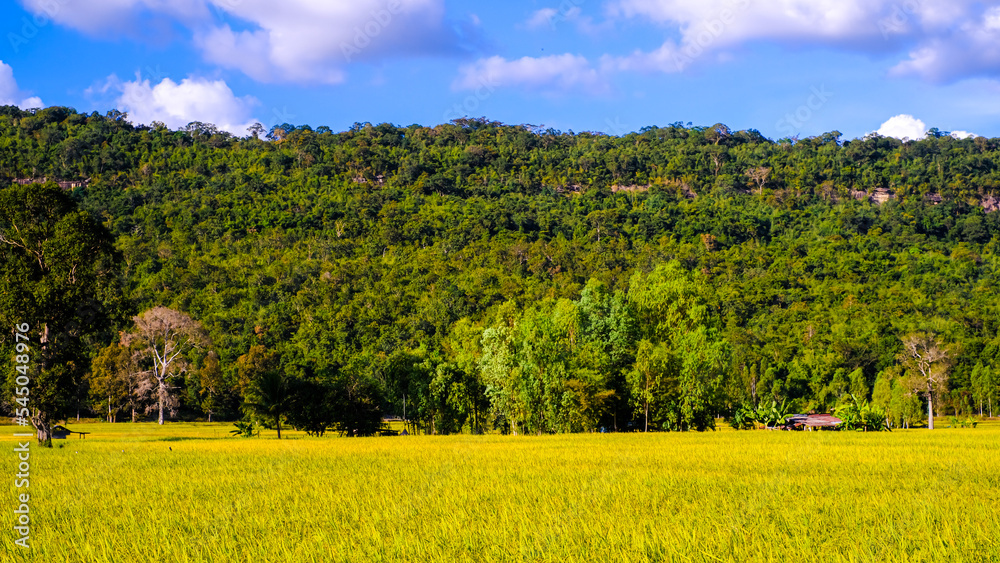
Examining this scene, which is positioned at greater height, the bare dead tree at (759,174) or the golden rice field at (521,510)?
the bare dead tree at (759,174)

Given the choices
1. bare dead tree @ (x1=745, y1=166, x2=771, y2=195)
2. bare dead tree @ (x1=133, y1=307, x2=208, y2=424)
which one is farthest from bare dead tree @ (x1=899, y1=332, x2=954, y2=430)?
bare dead tree @ (x1=745, y1=166, x2=771, y2=195)

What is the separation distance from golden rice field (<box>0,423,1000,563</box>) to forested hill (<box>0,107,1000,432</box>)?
24561mm

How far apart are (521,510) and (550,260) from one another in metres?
102

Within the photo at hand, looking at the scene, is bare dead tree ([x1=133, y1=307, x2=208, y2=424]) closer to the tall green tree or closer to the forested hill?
the forested hill

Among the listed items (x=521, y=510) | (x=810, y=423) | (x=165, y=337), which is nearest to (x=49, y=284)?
(x=521, y=510)

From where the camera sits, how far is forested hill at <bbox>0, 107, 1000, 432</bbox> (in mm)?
45656

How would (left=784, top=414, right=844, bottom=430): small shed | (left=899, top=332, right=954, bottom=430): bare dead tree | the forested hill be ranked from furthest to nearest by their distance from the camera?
(left=899, top=332, right=954, bottom=430): bare dead tree < (left=784, top=414, right=844, bottom=430): small shed < the forested hill

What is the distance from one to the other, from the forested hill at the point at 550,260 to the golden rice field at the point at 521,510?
24561 millimetres

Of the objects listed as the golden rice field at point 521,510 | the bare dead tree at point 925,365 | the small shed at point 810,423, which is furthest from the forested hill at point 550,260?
the golden rice field at point 521,510

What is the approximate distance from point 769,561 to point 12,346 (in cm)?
3106

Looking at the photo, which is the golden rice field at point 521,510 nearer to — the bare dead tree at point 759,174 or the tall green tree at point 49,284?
the tall green tree at point 49,284

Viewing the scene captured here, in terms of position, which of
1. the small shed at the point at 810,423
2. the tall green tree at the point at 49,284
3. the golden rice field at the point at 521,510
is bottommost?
the small shed at the point at 810,423

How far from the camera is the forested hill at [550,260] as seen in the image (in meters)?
45.7

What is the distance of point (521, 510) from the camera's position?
1124cm
